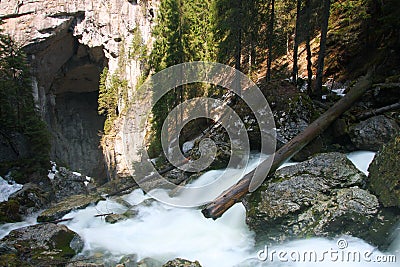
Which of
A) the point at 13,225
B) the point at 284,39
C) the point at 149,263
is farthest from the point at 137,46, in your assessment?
the point at 149,263

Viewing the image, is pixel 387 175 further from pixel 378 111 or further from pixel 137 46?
pixel 137 46

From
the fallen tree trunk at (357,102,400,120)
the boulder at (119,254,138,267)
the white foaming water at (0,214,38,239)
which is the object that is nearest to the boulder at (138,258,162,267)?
the boulder at (119,254,138,267)

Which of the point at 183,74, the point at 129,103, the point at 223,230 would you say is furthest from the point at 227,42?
the point at 129,103

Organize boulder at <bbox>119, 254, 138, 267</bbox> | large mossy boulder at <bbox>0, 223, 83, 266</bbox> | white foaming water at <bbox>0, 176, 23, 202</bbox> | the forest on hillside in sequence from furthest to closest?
white foaming water at <bbox>0, 176, 23, 202</bbox> → the forest on hillside → boulder at <bbox>119, 254, 138, 267</bbox> → large mossy boulder at <bbox>0, 223, 83, 266</bbox>

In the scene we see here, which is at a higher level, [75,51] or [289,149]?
[75,51]

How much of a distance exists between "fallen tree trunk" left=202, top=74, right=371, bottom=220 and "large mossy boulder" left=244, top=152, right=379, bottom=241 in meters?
0.36

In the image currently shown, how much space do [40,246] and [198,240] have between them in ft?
12.2

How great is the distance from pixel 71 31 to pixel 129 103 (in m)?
11.5

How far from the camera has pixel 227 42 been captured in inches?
655

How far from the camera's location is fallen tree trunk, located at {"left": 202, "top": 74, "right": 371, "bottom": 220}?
6.82 meters

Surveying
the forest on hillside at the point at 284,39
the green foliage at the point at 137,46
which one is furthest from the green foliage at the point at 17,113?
the green foliage at the point at 137,46

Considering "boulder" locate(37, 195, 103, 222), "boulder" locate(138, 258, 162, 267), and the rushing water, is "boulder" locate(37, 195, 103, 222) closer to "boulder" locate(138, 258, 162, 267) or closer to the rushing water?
the rushing water

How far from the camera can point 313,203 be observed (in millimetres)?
6059

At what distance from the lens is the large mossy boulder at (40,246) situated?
602 centimetres
